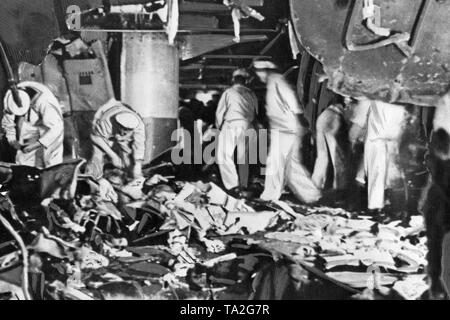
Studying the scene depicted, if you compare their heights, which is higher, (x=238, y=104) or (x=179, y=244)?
(x=238, y=104)

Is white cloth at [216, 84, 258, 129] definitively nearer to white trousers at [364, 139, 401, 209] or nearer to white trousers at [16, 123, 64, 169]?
white trousers at [364, 139, 401, 209]

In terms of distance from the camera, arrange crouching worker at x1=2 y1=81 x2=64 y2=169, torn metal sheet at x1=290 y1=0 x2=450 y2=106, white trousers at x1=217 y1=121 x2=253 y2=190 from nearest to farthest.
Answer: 1. torn metal sheet at x1=290 y1=0 x2=450 y2=106
2. white trousers at x1=217 y1=121 x2=253 y2=190
3. crouching worker at x1=2 y1=81 x2=64 y2=169

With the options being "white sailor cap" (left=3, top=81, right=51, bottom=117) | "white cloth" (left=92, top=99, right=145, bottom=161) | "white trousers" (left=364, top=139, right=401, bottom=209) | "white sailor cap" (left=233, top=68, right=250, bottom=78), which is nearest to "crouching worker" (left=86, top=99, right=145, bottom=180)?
"white cloth" (left=92, top=99, right=145, bottom=161)

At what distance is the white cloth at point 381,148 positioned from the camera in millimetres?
3625

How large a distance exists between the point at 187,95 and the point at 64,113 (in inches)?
29.9

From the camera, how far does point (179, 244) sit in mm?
3711

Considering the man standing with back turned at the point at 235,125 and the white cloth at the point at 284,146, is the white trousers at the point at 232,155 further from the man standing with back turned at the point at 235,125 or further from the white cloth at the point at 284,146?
the white cloth at the point at 284,146

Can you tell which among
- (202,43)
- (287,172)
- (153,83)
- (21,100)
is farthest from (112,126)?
(287,172)

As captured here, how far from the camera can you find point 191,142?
3.69 meters

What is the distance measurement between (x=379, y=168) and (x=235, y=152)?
32.7 inches

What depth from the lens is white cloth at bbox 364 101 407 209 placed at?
3625mm

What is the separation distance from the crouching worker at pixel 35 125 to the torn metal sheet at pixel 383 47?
1535mm

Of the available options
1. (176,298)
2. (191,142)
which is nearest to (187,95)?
(191,142)

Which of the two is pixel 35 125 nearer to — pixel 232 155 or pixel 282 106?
pixel 232 155
